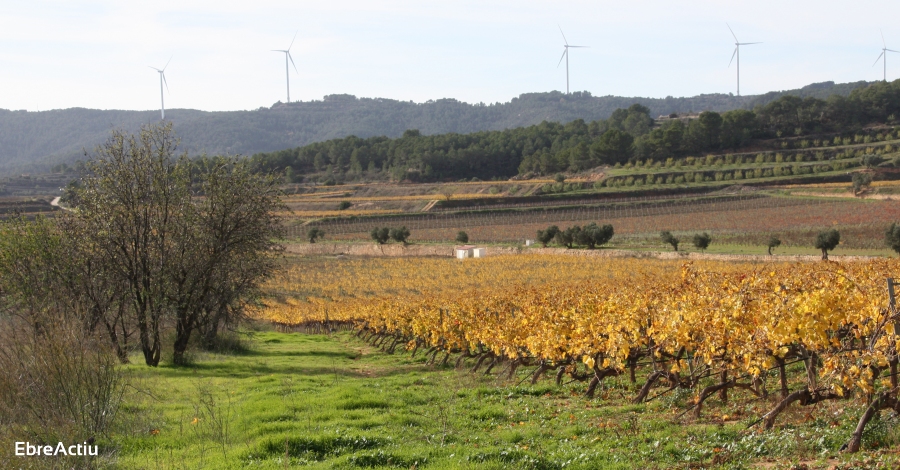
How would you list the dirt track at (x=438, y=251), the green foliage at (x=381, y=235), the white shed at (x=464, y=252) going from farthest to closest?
the green foliage at (x=381, y=235)
the white shed at (x=464, y=252)
the dirt track at (x=438, y=251)

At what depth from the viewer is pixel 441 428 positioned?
12188mm

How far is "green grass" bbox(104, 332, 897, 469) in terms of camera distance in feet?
30.6

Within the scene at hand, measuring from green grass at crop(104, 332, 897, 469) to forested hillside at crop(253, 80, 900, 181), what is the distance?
107547mm

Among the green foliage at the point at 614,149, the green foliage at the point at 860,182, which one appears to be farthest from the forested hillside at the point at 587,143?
the green foliage at the point at 860,182

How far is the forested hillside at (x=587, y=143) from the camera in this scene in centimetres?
13450

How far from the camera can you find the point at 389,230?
290 ft

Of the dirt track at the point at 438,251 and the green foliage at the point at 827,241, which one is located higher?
the green foliage at the point at 827,241

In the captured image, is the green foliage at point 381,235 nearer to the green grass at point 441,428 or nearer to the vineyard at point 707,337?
the vineyard at point 707,337

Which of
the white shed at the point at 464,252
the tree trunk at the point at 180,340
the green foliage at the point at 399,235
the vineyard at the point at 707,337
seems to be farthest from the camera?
the green foliage at the point at 399,235

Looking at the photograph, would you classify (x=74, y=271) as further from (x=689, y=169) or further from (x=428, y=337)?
(x=689, y=169)

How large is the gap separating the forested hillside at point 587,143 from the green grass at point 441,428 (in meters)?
108

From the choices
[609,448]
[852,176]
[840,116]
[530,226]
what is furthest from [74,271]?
[840,116]

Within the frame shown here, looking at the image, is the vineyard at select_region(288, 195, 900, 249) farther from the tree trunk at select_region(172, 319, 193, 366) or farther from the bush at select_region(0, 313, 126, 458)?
the bush at select_region(0, 313, 126, 458)

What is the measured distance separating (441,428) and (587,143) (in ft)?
455
